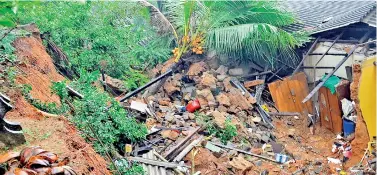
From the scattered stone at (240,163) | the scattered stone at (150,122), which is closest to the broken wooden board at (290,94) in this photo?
the scattered stone at (240,163)

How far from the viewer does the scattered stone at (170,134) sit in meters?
8.09

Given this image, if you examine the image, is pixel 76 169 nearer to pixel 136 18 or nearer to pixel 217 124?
pixel 217 124

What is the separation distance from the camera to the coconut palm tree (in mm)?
10170

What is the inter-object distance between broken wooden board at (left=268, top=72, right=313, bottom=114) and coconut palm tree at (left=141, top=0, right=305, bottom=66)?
729mm

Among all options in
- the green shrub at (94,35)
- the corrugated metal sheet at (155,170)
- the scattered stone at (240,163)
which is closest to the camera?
the corrugated metal sheet at (155,170)

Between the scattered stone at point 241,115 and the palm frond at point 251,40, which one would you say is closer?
the scattered stone at point 241,115

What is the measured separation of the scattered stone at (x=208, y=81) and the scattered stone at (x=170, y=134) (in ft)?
7.48

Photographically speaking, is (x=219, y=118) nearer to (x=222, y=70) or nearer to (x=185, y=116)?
(x=185, y=116)

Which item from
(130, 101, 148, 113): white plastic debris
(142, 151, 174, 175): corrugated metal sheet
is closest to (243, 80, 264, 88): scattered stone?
(130, 101, 148, 113): white plastic debris

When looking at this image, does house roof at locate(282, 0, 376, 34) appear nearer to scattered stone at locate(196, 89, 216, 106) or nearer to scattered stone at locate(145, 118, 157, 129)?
scattered stone at locate(196, 89, 216, 106)

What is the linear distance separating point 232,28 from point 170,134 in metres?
3.84

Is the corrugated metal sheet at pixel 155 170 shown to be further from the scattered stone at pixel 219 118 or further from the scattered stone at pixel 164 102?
the scattered stone at pixel 164 102

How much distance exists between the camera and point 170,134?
320 inches

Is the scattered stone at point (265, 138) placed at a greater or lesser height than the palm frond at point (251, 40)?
lesser
